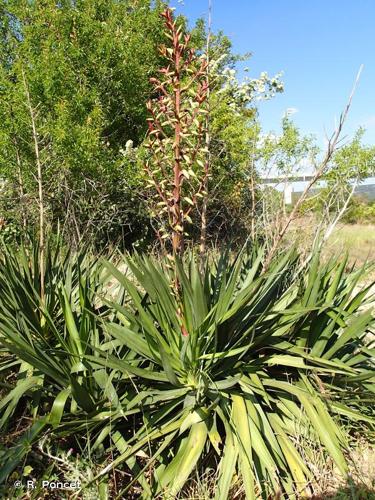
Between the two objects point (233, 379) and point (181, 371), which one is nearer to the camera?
point (233, 379)

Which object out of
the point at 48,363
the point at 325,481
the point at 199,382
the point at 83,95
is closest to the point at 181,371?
the point at 199,382

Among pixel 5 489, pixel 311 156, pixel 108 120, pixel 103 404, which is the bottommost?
pixel 5 489

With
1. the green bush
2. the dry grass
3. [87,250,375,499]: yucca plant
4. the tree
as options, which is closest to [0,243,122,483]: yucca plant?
the green bush

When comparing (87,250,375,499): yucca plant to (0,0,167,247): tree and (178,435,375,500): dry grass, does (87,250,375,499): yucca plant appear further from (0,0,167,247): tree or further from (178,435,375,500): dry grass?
(0,0,167,247): tree

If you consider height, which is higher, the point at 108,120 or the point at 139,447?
the point at 108,120

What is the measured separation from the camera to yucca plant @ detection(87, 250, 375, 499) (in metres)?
2.48

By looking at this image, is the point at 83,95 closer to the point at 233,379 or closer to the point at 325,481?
the point at 233,379

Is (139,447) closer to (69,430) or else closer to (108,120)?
(69,430)

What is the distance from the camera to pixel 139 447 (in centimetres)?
245

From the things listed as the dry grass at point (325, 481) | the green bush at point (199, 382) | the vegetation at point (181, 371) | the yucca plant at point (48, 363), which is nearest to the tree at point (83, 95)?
the yucca plant at point (48, 363)

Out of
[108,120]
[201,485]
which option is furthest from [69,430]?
[108,120]

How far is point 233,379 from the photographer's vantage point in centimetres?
253

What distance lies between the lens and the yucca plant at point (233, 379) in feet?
8.13

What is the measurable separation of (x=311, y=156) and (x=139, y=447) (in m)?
2.23
